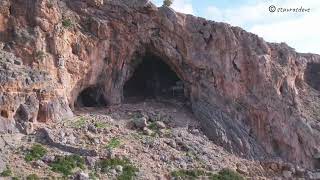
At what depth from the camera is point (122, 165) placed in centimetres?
2714

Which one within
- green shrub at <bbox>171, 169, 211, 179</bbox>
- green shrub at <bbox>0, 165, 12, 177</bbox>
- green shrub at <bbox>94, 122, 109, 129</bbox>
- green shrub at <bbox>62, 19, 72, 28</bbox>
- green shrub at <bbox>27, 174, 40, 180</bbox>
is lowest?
green shrub at <bbox>171, 169, 211, 179</bbox>

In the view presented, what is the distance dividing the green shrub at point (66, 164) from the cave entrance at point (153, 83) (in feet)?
37.2

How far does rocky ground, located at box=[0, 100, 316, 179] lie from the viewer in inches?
997

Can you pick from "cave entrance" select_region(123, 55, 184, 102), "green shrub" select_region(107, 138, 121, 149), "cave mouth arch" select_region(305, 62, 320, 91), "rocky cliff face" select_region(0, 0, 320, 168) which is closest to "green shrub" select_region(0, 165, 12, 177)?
"green shrub" select_region(107, 138, 121, 149)

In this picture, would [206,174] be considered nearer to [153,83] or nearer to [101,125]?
[101,125]

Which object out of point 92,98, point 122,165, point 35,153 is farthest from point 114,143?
point 92,98

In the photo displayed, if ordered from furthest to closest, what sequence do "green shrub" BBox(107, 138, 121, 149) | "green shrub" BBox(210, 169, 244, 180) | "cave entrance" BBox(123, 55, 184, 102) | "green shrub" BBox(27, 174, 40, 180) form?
"cave entrance" BBox(123, 55, 184, 102), "green shrub" BBox(210, 169, 244, 180), "green shrub" BBox(107, 138, 121, 149), "green shrub" BBox(27, 174, 40, 180)

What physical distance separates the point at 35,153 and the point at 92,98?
31.2ft

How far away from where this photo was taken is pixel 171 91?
1492 inches

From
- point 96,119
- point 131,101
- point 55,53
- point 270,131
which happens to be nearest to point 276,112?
point 270,131

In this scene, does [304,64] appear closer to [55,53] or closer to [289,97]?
[289,97]

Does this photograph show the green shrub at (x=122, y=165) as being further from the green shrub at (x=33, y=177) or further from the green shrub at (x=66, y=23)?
the green shrub at (x=66, y=23)

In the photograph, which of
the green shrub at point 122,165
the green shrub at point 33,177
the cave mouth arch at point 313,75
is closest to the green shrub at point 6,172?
the green shrub at point 33,177

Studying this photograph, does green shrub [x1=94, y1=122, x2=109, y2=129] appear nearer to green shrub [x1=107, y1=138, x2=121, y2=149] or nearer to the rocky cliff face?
green shrub [x1=107, y1=138, x2=121, y2=149]
